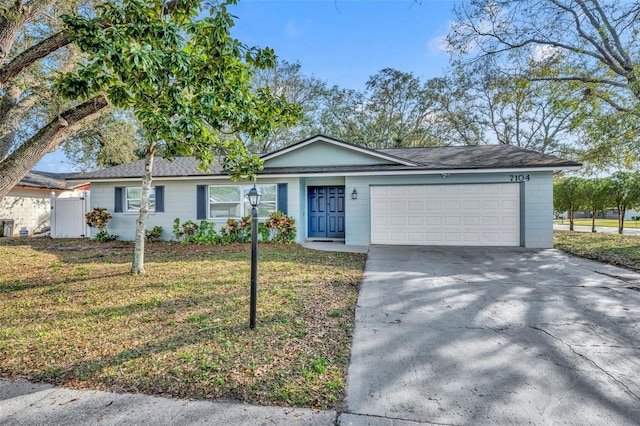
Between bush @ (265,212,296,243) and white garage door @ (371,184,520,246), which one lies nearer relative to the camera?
white garage door @ (371,184,520,246)

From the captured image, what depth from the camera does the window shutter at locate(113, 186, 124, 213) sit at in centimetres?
1189

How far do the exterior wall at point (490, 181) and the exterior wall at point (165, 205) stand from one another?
321 centimetres

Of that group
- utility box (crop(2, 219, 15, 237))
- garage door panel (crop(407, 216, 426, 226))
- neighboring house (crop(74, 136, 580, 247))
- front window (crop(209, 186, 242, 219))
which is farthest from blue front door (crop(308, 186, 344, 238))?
utility box (crop(2, 219, 15, 237))

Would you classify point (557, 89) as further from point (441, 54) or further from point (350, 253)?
point (350, 253)

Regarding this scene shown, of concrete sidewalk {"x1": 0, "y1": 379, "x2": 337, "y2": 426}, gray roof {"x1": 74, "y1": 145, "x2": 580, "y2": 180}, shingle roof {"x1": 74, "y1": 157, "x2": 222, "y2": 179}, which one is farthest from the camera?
shingle roof {"x1": 74, "y1": 157, "x2": 222, "y2": 179}

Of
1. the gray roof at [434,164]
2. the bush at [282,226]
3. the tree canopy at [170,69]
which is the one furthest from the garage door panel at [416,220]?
the tree canopy at [170,69]

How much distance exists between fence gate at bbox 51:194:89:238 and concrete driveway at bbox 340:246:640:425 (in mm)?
13558

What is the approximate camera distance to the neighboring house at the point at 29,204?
14.6 m

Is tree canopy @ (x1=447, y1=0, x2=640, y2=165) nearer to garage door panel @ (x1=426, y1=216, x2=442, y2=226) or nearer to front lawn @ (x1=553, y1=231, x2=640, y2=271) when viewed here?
front lawn @ (x1=553, y1=231, x2=640, y2=271)

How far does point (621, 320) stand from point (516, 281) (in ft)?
6.11

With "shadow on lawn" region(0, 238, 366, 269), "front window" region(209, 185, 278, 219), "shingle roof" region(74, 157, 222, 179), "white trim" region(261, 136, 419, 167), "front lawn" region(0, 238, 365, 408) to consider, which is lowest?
"front lawn" region(0, 238, 365, 408)

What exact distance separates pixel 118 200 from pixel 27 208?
7.95 m

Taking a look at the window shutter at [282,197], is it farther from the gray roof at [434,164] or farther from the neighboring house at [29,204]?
the neighboring house at [29,204]

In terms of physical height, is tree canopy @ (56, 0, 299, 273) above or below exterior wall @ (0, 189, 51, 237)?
above
